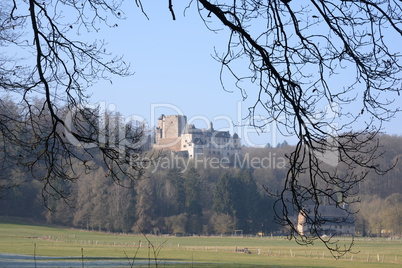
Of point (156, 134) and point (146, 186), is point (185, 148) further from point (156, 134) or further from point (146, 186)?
point (146, 186)

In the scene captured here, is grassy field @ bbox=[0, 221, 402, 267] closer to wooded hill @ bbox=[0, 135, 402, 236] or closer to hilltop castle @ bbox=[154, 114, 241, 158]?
wooded hill @ bbox=[0, 135, 402, 236]

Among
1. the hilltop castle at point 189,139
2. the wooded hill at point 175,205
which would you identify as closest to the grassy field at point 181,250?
the wooded hill at point 175,205

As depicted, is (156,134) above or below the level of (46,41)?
above

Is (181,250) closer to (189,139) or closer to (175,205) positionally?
(175,205)

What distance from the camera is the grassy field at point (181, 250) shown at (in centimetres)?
3869

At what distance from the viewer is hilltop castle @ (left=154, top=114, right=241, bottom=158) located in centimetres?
14000

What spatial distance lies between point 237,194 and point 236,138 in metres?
63.5

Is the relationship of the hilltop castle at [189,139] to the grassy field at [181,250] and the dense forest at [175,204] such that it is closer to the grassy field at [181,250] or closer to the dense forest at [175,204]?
the dense forest at [175,204]

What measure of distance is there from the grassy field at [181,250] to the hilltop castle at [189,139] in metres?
67.6

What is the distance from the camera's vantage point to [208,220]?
267ft

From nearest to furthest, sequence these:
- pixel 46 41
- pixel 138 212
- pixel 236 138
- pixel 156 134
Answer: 1. pixel 46 41
2. pixel 138 212
3. pixel 236 138
4. pixel 156 134

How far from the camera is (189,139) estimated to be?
143750 millimetres

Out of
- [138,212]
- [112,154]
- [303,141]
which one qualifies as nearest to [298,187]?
[303,141]

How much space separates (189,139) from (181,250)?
306ft
